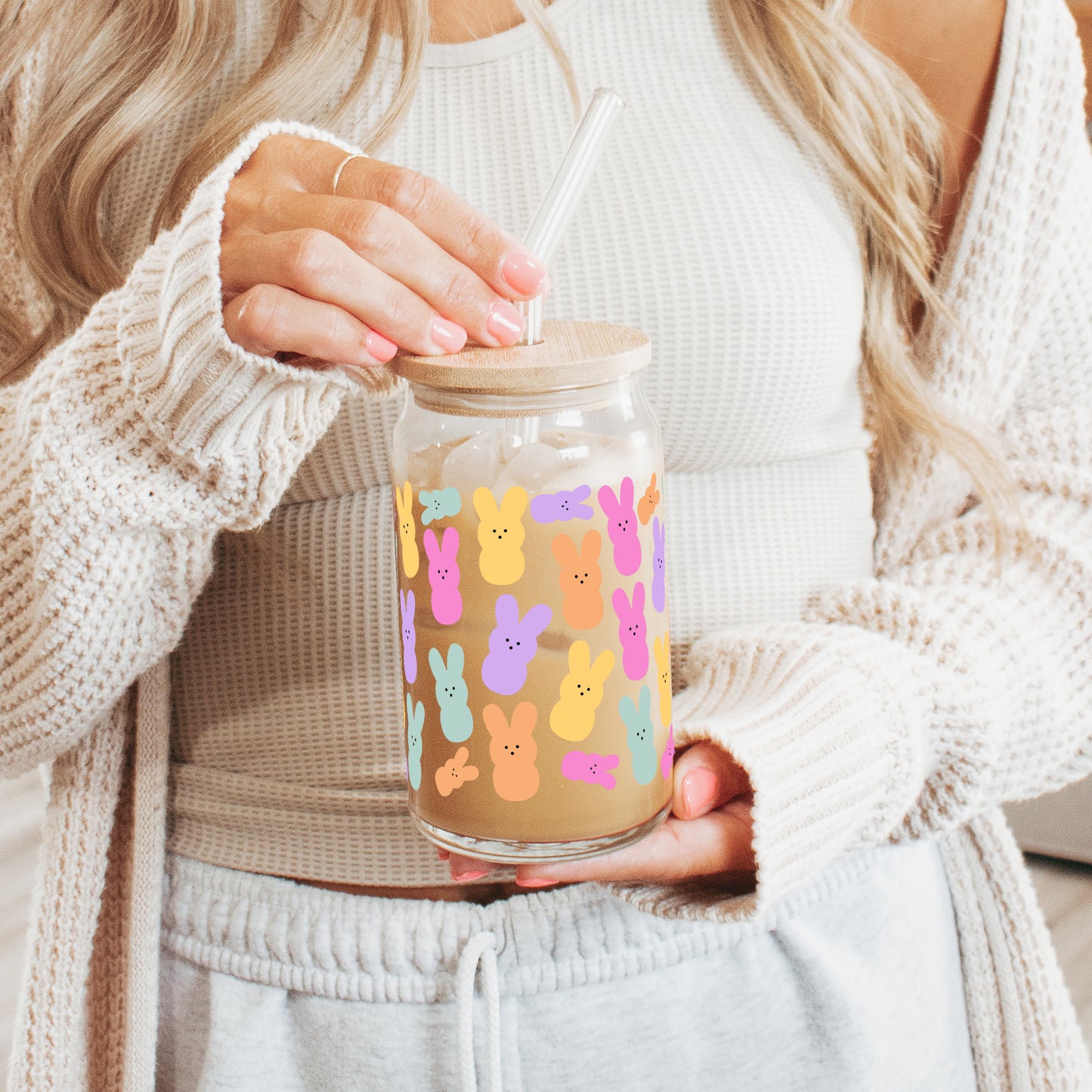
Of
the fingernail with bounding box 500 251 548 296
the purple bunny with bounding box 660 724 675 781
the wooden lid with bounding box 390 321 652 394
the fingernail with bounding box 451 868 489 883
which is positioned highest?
the fingernail with bounding box 500 251 548 296

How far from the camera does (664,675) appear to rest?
1.57 feet

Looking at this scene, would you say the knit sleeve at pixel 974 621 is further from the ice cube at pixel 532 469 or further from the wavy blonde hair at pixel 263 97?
the ice cube at pixel 532 469

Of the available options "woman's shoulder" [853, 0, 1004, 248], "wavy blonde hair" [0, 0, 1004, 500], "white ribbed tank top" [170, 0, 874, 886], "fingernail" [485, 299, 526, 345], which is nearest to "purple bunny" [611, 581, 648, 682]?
"fingernail" [485, 299, 526, 345]

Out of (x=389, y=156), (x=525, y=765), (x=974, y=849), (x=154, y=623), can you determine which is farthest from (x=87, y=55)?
(x=974, y=849)

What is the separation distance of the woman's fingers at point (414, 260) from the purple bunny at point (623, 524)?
0.07m

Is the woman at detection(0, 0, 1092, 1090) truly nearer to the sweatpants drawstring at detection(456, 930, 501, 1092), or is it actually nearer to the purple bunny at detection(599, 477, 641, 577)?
the sweatpants drawstring at detection(456, 930, 501, 1092)

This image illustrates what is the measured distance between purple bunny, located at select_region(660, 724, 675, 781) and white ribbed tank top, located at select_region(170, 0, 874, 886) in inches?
7.3

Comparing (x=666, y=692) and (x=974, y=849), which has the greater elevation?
(x=666, y=692)

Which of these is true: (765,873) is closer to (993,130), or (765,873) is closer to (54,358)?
(54,358)

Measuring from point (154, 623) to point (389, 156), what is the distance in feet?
1.04

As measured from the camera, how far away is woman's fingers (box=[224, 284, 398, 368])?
404 mm

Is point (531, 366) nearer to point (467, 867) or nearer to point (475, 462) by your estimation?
point (475, 462)

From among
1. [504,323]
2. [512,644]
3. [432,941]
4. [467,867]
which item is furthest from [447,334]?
[432,941]

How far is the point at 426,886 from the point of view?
25.1 inches
